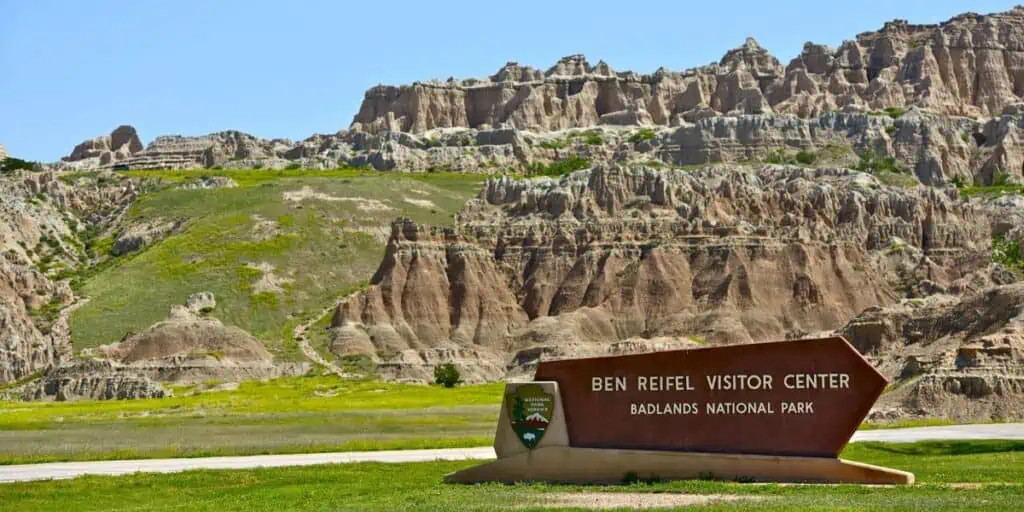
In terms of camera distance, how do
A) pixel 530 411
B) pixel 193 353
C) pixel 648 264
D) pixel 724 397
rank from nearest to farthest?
pixel 724 397
pixel 530 411
pixel 193 353
pixel 648 264

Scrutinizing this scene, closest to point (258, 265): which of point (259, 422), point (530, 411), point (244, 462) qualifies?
point (259, 422)

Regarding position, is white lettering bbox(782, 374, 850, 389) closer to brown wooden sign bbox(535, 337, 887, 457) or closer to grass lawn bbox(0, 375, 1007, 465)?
brown wooden sign bbox(535, 337, 887, 457)

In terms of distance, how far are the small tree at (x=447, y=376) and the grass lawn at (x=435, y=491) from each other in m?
74.8

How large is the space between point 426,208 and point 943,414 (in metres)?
131

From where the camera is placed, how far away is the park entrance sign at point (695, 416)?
118 ft

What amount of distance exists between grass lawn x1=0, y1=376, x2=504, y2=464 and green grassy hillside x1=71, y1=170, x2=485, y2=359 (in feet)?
86.8

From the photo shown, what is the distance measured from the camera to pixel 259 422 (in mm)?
76875

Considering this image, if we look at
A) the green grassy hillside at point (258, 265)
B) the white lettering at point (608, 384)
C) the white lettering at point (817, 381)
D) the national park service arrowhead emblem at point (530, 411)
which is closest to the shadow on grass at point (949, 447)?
the white lettering at point (817, 381)

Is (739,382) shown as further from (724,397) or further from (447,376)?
(447,376)

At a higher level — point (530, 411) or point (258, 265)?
point (258, 265)

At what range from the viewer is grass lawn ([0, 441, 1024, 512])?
3241cm

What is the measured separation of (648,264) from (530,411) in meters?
107

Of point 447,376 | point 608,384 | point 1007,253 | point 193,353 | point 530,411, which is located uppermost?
point 1007,253

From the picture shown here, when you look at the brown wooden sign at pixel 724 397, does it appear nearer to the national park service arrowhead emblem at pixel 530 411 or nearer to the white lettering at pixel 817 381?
the white lettering at pixel 817 381
